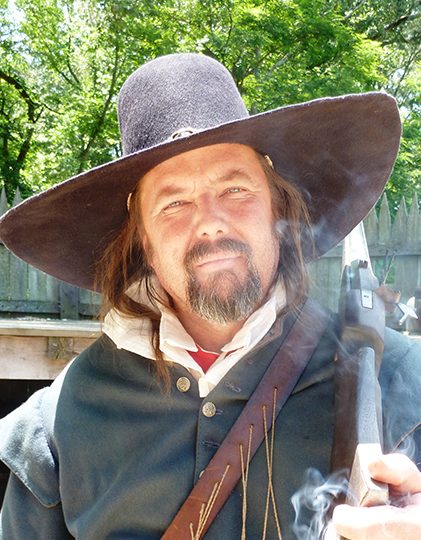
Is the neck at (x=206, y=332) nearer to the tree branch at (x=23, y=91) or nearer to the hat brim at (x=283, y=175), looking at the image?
the hat brim at (x=283, y=175)

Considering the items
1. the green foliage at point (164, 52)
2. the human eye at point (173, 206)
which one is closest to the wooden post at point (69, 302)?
the human eye at point (173, 206)

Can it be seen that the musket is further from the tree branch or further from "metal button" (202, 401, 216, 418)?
the tree branch

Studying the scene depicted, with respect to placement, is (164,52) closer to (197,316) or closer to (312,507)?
(197,316)

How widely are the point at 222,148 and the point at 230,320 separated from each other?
1.50 feet

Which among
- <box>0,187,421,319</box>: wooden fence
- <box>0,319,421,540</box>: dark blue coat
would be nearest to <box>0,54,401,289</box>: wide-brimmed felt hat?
<box>0,319,421,540</box>: dark blue coat

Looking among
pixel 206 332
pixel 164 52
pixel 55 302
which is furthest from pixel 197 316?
pixel 164 52

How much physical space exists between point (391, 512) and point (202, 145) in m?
0.98

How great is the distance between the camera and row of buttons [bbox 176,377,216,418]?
177 cm

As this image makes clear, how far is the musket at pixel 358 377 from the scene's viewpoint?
1.20m

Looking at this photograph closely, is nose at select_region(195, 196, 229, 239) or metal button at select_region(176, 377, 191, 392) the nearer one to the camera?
nose at select_region(195, 196, 229, 239)

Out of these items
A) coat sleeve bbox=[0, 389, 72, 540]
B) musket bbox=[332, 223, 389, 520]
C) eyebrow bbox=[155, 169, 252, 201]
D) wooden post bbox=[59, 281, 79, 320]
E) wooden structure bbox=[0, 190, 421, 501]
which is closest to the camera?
musket bbox=[332, 223, 389, 520]

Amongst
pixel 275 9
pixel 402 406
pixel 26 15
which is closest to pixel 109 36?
pixel 275 9

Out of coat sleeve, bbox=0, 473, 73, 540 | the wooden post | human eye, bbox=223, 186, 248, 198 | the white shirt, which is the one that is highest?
human eye, bbox=223, 186, 248, 198

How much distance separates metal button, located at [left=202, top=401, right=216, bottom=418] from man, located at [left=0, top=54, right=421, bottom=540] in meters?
0.01
